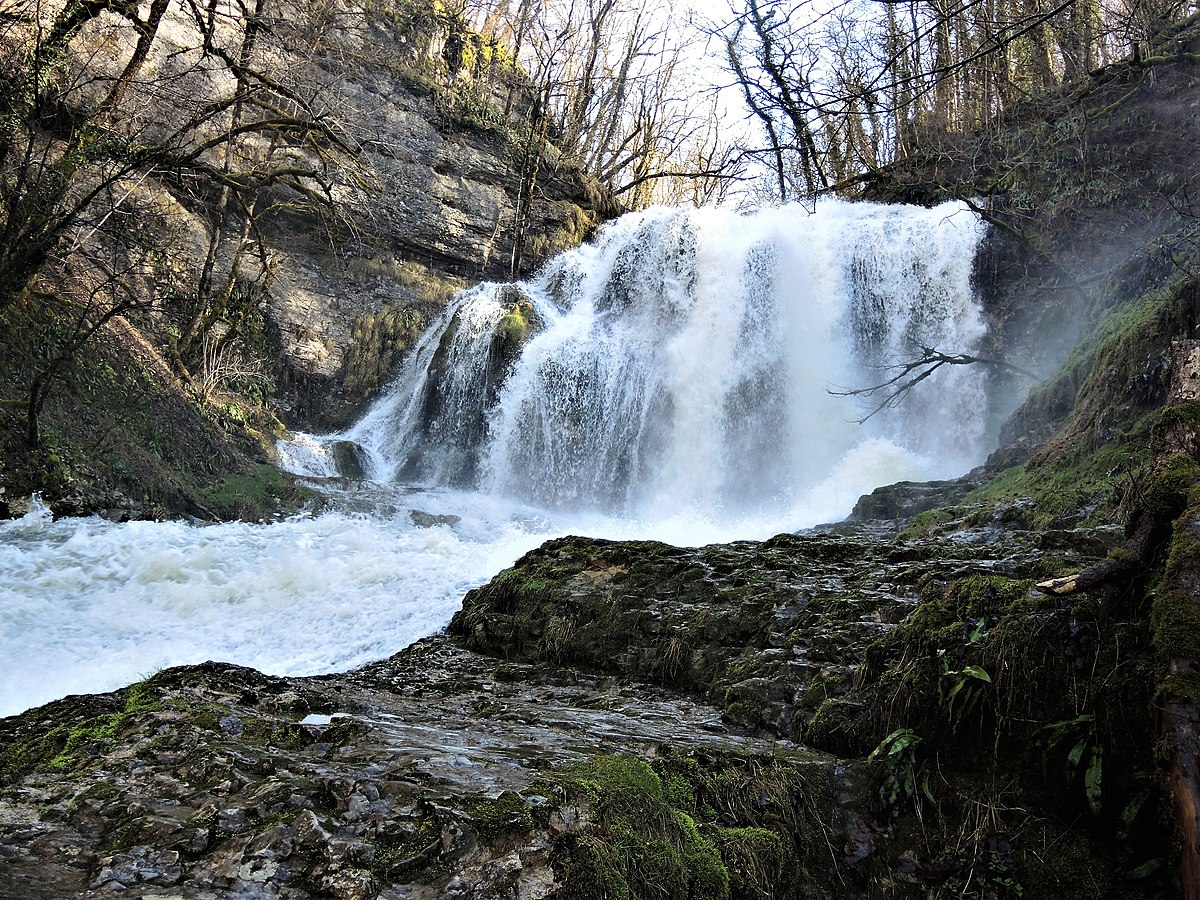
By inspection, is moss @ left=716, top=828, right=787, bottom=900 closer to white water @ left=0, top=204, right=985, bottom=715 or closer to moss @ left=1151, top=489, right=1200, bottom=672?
moss @ left=1151, top=489, right=1200, bottom=672

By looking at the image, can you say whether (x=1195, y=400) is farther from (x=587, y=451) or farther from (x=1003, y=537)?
(x=587, y=451)

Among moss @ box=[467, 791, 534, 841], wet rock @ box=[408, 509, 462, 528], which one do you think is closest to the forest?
moss @ box=[467, 791, 534, 841]

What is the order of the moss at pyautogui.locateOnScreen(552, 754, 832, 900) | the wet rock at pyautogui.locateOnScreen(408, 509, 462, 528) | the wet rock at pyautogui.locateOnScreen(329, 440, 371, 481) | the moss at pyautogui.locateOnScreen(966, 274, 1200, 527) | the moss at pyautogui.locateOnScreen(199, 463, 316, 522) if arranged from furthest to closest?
the wet rock at pyautogui.locateOnScreen(329, 440, 371, 481) → the wet rock at pyautogui.locateOnScreen(408, 509, 462, 528) → the moss at pyautogui.locateOnScreen(199, 463, 316, 522) → the moss at pyautogui.locateOnScreen(966, 274, 1200, 527) → the moss at pyautogui.locateOnScreen(552, 754, 832, 900)

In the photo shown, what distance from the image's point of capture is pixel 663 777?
232 centimetres

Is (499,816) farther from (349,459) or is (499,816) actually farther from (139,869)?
(349,459)

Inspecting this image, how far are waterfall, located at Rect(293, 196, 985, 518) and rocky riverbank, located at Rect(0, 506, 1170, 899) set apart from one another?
10.7 meters

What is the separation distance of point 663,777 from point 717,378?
14.4 meters

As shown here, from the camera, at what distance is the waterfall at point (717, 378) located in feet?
47.5

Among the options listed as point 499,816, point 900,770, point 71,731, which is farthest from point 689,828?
point 71,731

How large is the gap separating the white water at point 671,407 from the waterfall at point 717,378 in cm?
5

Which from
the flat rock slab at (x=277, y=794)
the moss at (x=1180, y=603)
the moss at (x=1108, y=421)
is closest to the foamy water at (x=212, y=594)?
the flat rock slab at (x=277, y=794)

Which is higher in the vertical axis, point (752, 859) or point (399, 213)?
point (399, 213)

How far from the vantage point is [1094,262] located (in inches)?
464

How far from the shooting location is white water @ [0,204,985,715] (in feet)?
38.4
